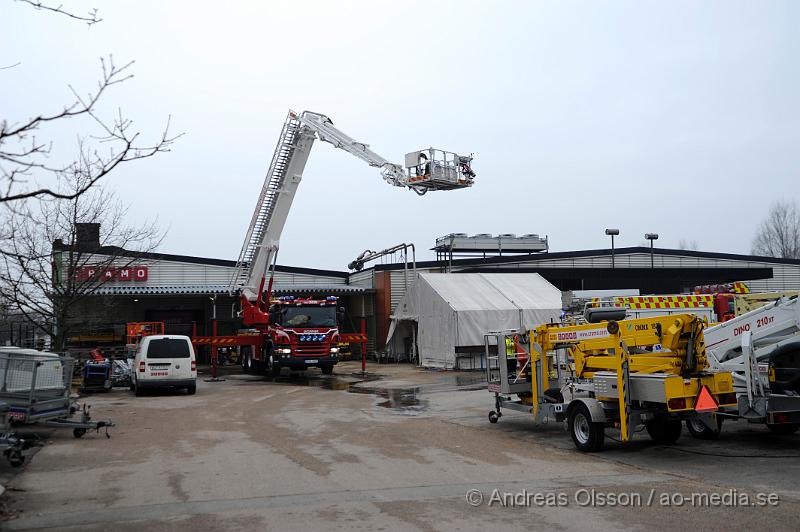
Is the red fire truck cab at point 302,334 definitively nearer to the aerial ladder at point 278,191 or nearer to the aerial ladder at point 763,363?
the aerial ladder at point 278,191

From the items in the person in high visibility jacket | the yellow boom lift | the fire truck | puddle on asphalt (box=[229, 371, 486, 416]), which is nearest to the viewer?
the yellow boom lift

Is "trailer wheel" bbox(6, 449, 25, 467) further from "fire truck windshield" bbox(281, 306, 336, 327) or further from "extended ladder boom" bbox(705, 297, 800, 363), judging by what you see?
"fire truck windshield" bbox(281, 306, 336, 327)

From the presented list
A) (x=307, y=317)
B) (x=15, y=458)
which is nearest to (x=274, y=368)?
(x=307, y=317)

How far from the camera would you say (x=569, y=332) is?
12.5m

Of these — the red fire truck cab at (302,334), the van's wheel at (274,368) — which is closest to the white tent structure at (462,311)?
the red fire truck cab at (302,334)

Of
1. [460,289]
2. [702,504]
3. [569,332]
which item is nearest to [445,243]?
[460,289]

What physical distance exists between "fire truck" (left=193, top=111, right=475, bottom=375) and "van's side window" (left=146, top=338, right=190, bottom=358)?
5840mm

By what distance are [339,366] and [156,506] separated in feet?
90.4

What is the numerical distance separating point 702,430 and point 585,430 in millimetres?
2327

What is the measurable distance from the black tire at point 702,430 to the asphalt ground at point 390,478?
15 centimetres

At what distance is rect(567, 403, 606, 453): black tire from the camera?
10797mm

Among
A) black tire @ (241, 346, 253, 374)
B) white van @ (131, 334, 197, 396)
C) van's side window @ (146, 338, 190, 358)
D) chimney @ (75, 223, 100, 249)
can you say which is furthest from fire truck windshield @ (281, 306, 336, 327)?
chimney @ (75, 223, 100, 249)

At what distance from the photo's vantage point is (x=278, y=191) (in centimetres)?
2762

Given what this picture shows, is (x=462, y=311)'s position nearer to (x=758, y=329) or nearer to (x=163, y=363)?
(x=163, y=363)
